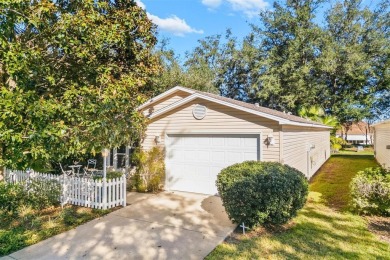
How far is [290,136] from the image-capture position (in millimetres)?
9305

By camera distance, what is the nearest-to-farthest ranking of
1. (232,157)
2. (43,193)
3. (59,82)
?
(59,82) < (43,193) < (232,157)

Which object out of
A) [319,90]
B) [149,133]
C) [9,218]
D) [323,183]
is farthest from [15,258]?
[319,90]

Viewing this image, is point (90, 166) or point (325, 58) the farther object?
point (325, 58)

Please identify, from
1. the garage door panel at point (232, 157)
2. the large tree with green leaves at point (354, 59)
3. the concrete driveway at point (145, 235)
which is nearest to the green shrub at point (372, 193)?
the garage door panel at point (232, 157)

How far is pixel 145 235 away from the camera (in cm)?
579

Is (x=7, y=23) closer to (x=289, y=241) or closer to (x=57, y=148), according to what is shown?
(x=57, y=148)

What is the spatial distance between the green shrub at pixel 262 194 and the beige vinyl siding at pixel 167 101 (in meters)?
5.99

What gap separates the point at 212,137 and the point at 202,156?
0.82 metres

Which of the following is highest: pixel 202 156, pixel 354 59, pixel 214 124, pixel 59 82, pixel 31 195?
pixel 354 59

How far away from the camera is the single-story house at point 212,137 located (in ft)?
27.7

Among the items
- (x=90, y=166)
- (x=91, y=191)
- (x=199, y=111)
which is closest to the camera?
(x=91, y=191)

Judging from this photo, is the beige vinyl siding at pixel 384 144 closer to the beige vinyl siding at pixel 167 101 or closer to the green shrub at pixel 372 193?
the green shrub at pixel 372 193

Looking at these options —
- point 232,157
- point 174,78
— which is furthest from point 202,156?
point 174,78

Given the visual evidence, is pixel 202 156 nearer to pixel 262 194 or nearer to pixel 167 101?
pixel 167 101
